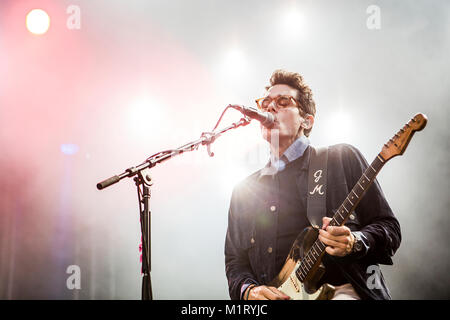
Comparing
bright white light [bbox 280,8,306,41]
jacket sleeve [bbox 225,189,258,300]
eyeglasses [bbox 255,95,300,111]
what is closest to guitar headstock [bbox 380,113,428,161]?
eyeglasses [bbox 255,95,300,111]

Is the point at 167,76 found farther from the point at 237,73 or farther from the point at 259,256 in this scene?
the point at 259,256

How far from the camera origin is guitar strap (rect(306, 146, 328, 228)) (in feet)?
7.14

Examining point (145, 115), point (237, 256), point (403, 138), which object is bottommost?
point (237, 256)

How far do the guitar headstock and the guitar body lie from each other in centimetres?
60

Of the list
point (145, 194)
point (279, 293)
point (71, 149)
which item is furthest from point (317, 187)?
point (71, 149)

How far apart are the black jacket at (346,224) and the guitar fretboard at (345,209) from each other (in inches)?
3.5

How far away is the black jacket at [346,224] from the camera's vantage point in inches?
76.7

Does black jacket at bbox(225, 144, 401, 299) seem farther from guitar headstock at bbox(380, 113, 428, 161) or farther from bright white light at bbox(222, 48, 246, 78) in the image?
bright white light at bbox(222, 48, 246, 78)

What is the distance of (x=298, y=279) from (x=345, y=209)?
1.56 feet

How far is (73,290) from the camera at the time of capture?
390cm

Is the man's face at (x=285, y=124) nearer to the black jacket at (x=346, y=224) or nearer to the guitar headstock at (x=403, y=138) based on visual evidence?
the black jacket at (x=346, y=224)

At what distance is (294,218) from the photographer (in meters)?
2.31

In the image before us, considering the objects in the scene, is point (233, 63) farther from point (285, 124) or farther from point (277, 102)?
point (285, 124)

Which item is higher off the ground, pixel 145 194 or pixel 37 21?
pixel 37 21
